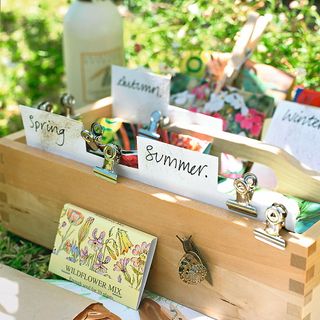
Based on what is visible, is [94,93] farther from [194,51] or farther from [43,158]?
[43,158]

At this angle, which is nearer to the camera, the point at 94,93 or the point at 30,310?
the point at 30,310

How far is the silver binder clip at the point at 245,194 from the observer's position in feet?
3.26

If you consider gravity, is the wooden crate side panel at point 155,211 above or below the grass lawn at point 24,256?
above

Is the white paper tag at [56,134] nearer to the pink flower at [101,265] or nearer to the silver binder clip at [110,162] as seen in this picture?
the silver binder clip at [110,162]

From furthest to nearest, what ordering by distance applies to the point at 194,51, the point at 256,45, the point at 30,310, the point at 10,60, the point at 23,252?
the point at 10,60 < the point at 194,51 < the point at 256,45 < the point at 23,252 < the point at 30,310

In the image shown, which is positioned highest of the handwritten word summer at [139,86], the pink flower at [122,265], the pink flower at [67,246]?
the handwritten word summer at [139,86]

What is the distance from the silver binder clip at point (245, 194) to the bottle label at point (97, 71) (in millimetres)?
781

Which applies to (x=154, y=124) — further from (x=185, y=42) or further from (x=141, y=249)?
(x=185, y=42)

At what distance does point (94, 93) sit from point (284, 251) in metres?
0.89

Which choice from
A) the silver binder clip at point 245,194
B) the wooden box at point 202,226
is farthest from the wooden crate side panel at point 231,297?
the silver binder clip at point 245,194

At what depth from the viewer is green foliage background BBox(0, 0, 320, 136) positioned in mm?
1546

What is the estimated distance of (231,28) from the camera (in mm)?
1584

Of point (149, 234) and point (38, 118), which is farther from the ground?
point (38, 118)

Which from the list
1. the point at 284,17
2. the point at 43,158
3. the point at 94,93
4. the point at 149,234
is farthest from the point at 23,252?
the point at 284,17
